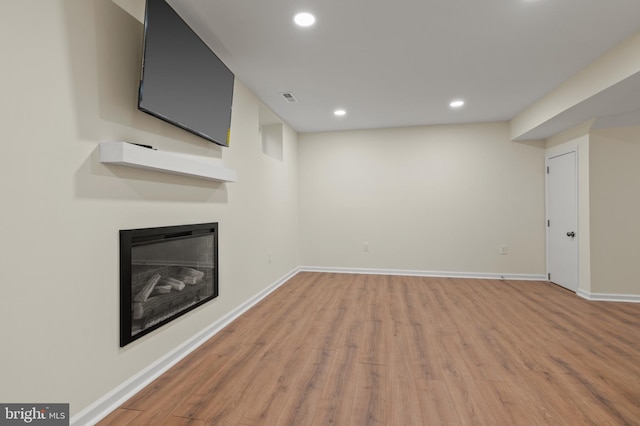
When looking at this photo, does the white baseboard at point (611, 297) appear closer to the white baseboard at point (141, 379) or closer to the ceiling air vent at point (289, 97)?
the white baseboard at point (141, 379)

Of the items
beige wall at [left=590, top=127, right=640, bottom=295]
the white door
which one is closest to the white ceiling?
beige wall at [left=590, top=127, right=640, bottom=295]

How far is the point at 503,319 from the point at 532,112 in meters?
2.87

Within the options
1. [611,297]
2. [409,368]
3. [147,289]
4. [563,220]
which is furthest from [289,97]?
[611,297]

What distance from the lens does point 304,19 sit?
2307mm

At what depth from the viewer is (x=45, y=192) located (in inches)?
56.4

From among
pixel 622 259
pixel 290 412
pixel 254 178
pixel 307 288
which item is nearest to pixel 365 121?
pixel 254 178

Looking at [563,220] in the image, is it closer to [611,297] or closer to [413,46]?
[611,297]

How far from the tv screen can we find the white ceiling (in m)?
0.27

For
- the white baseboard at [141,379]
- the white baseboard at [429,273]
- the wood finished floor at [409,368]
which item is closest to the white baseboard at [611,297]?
the wood finished floor at [409,368]

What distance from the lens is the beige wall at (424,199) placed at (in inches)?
198

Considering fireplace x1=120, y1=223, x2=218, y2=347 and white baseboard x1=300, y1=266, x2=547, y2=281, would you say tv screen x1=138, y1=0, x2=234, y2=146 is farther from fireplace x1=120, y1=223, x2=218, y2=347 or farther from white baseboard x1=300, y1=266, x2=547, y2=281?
white baseboard x1=300, y1=266, x2=547, y2=281

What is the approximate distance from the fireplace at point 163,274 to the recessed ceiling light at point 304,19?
5.97 feet

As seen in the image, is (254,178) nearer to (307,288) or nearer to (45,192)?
(307,288)

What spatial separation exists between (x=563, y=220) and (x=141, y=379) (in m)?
5.41
